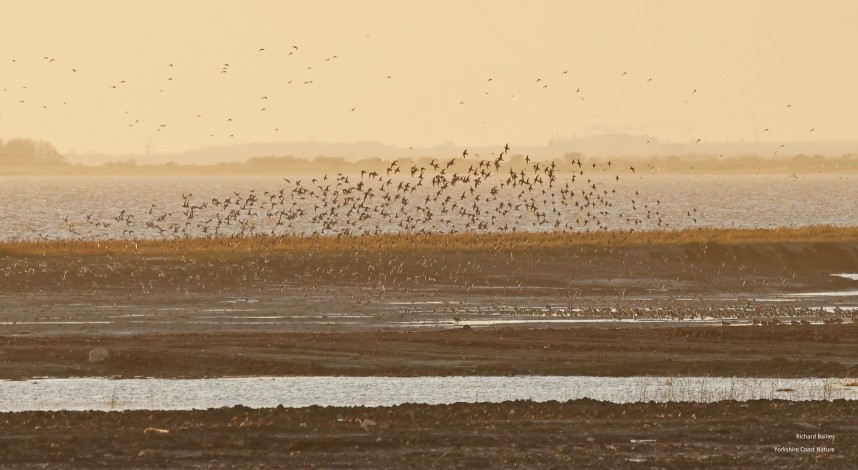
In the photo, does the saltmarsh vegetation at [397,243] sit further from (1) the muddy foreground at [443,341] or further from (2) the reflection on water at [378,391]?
(2) the reflection on water at [378,391]

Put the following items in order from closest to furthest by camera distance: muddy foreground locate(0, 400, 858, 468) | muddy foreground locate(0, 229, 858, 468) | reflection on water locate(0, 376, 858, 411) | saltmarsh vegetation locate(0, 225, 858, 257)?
muddy foreground locate(0, 400, 858, 468)
muddy foreground locate(0, 229, 858, 468)
reflection on water locate(0, 376, 858, 411)
saltmarsh vegetation locate(0, 225, 858, 257)

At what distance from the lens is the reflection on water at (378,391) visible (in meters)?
22.0

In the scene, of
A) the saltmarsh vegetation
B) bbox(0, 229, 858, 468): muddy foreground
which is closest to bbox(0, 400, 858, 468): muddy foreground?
bbox(0, 229, 858, 468): muddy foreground

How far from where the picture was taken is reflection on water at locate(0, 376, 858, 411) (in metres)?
22.0

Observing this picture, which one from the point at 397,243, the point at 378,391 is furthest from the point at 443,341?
the point at 397,243

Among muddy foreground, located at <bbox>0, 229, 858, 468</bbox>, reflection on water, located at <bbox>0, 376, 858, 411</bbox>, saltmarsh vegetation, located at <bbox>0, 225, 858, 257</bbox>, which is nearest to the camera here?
muddy foreground, located at <bbox>0, 229, 858, 468</bbox>

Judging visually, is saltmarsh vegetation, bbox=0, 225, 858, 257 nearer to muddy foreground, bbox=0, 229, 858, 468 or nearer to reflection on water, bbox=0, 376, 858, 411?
muddy foreground, bbox=0, 229, 858, 468

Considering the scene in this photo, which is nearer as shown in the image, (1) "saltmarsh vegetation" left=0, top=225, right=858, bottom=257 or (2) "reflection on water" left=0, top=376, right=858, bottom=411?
(2) "reflection on water" left=0, top=376, right=858, bottom=411

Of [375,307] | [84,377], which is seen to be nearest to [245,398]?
[84,377]

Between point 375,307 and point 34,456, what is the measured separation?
21758 millimetres

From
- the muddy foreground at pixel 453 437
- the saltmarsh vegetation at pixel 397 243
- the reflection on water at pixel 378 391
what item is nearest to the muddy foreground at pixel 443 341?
the muddy foreground at pixel 453 437

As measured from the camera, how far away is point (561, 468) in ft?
52.2

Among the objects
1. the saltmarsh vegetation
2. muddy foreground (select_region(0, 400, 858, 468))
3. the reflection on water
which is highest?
muddy foreground (select_region(0, 400, 858, 468))

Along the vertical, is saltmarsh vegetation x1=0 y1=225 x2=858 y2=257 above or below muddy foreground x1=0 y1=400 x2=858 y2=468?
below
